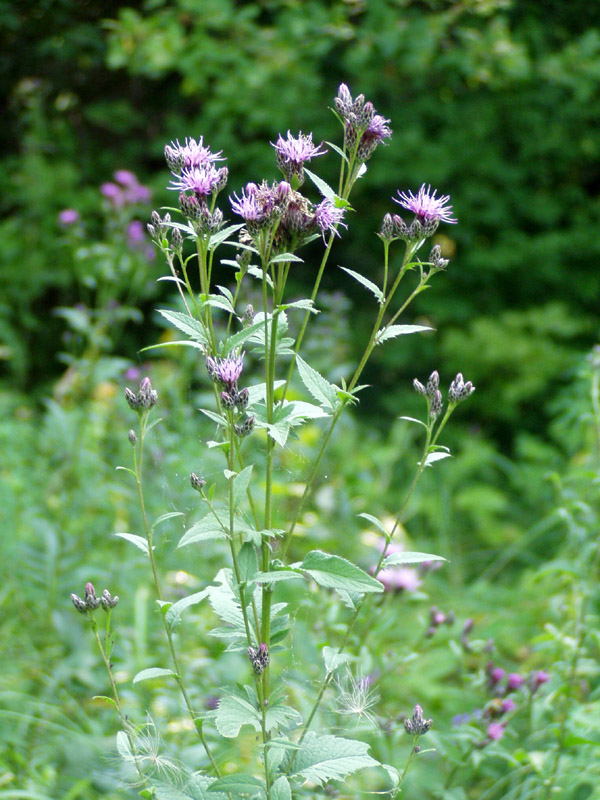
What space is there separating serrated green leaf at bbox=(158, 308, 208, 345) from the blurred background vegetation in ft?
6.02

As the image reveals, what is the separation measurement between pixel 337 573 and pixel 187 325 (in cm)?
36

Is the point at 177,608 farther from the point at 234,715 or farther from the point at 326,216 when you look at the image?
the point at 326,216

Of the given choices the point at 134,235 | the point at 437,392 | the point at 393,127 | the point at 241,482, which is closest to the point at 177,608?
the point at 241,482

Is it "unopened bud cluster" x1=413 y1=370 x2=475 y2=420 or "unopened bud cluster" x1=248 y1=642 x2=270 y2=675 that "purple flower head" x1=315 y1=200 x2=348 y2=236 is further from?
"unopened bud cluster" x1=248 y1=642 x2=270 y2=675

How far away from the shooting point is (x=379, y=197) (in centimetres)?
444

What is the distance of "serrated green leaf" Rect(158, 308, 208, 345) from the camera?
3.16ft

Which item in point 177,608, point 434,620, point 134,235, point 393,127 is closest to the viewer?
point 177,608

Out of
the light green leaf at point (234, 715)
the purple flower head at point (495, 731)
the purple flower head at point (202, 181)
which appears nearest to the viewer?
the light green leaf at point (234, 715)

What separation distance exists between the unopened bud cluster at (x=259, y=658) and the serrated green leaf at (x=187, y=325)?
0.38m

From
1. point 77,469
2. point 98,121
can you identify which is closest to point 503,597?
point 77,469

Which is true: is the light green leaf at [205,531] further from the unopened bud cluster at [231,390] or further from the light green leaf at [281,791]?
the light green leaf at [281,791]

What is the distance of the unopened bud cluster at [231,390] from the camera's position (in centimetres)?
93

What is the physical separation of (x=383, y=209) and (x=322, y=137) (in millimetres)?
591

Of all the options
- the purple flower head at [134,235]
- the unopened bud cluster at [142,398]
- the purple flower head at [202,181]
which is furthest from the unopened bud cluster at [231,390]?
the purple flower head at [134,235]
